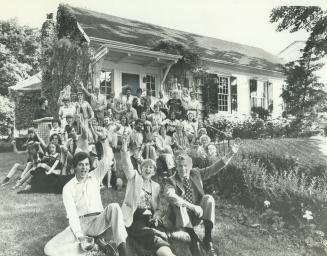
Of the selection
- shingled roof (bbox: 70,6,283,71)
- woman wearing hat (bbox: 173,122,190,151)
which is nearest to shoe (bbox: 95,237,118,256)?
woman wearing hat (bbox: 173,122,190,151)

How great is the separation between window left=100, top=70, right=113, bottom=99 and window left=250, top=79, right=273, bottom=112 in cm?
402

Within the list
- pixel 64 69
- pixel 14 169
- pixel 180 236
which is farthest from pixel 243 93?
pixel 180 236

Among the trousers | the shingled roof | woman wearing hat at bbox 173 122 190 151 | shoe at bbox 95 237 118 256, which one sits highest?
the shingled roof

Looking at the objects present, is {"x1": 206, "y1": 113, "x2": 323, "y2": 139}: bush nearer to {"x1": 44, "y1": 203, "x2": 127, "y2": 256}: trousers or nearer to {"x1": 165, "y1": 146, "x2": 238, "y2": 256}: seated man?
{"x1": 165, "y1": 146, "x2": 238, "y2": 256}: seated man

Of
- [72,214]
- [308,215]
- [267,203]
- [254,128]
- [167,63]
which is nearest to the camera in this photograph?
[72,214]

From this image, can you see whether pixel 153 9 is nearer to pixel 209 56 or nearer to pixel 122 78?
pixel 122 78

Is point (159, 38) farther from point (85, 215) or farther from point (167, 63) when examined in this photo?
point (85, 215)

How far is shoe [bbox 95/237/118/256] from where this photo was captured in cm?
272

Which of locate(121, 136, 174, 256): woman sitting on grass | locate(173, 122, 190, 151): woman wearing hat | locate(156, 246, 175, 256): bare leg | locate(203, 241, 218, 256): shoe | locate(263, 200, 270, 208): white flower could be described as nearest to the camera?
locate(156, 246, 175, 256): bare leg

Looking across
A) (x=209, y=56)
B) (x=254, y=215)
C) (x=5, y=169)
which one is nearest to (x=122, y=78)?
(x=209, y=56)

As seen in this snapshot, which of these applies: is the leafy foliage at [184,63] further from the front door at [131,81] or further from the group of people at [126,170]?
the group of people at [126,170]

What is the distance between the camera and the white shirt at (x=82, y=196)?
2722 millimetres

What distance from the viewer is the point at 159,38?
8969 millimetres

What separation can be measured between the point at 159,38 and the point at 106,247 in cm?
692
